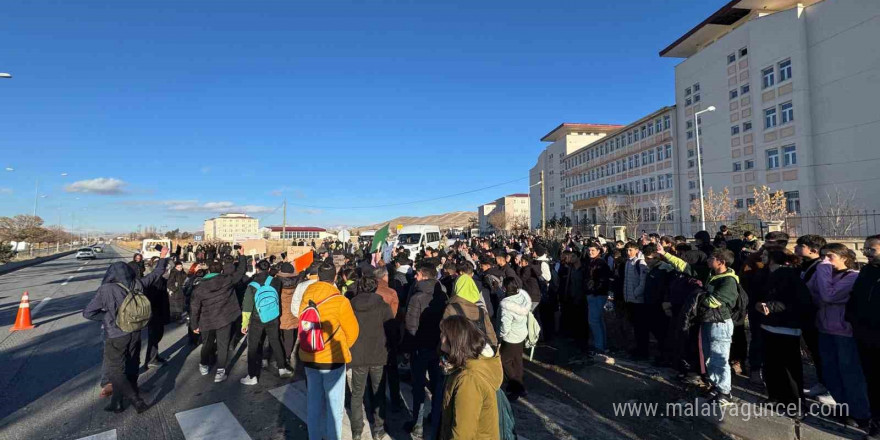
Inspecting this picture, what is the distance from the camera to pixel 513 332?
5305mm

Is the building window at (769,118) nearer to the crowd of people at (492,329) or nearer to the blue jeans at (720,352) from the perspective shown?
the crowd of people at (492,329)

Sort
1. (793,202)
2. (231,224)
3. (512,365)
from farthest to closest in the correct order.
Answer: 1. (231,224)
2. (793,202)
3. (512,365)

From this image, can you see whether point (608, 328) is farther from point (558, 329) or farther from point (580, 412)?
point (580, 412)

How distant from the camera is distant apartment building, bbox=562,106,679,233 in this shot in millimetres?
41094

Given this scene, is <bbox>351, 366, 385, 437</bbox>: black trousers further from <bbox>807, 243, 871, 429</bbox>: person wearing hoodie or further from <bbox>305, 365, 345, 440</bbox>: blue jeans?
<bbox>807, 243, 871, 429</bbox>: person wearing hoodie

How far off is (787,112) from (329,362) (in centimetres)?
3820

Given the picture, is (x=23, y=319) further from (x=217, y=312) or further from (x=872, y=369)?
(x=872, y=369)

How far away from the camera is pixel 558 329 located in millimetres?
9211

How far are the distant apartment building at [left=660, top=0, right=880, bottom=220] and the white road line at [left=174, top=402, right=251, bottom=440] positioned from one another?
35093 millimetres

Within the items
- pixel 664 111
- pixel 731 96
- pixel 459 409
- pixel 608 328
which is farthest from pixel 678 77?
pixel 459 409

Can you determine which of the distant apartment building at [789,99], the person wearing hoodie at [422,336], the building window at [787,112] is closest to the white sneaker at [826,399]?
the person wearing hoodie at [422,336]

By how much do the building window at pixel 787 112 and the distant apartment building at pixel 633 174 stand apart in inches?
424

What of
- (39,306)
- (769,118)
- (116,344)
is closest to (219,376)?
(116,344)

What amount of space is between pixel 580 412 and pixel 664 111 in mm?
44809
